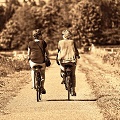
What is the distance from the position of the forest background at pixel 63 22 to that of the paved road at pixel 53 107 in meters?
64.7

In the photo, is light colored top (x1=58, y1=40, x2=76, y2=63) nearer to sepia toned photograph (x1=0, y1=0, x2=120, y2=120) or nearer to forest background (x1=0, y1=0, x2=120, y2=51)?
sepia toned photograph (x1=0, y1=0, x2=120, y2=120)

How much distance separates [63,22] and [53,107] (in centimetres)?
7545

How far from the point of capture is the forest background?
81250 millimetres

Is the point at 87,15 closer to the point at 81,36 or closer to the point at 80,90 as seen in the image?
the point at 81,36

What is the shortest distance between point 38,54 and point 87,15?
68.7 metres

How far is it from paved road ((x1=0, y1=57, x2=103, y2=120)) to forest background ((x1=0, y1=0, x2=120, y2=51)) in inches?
2545

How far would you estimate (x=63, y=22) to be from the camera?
87.4 metres

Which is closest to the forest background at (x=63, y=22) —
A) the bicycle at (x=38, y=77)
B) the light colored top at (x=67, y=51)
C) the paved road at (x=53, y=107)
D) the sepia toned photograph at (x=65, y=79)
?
the sepia toned photograph at (x=65, y=79)

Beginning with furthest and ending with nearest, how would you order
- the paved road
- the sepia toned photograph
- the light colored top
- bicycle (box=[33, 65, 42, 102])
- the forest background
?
the forest background → the light colored top → bicycle (box=[33, 65, 42, 102]) → the sepia toned photograph → the paved road

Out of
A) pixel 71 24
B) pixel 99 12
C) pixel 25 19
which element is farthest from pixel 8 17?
pixel 99 12

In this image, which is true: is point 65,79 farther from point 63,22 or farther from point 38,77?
point 63,22

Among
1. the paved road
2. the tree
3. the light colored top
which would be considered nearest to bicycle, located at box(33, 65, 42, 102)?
the paved road

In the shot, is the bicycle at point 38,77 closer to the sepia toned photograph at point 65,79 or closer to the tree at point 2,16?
the sepia toned photograph at point 65,79

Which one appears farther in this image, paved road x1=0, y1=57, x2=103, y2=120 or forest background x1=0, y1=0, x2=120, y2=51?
forest background x1=0, y1=0, x2=120, y2=51
